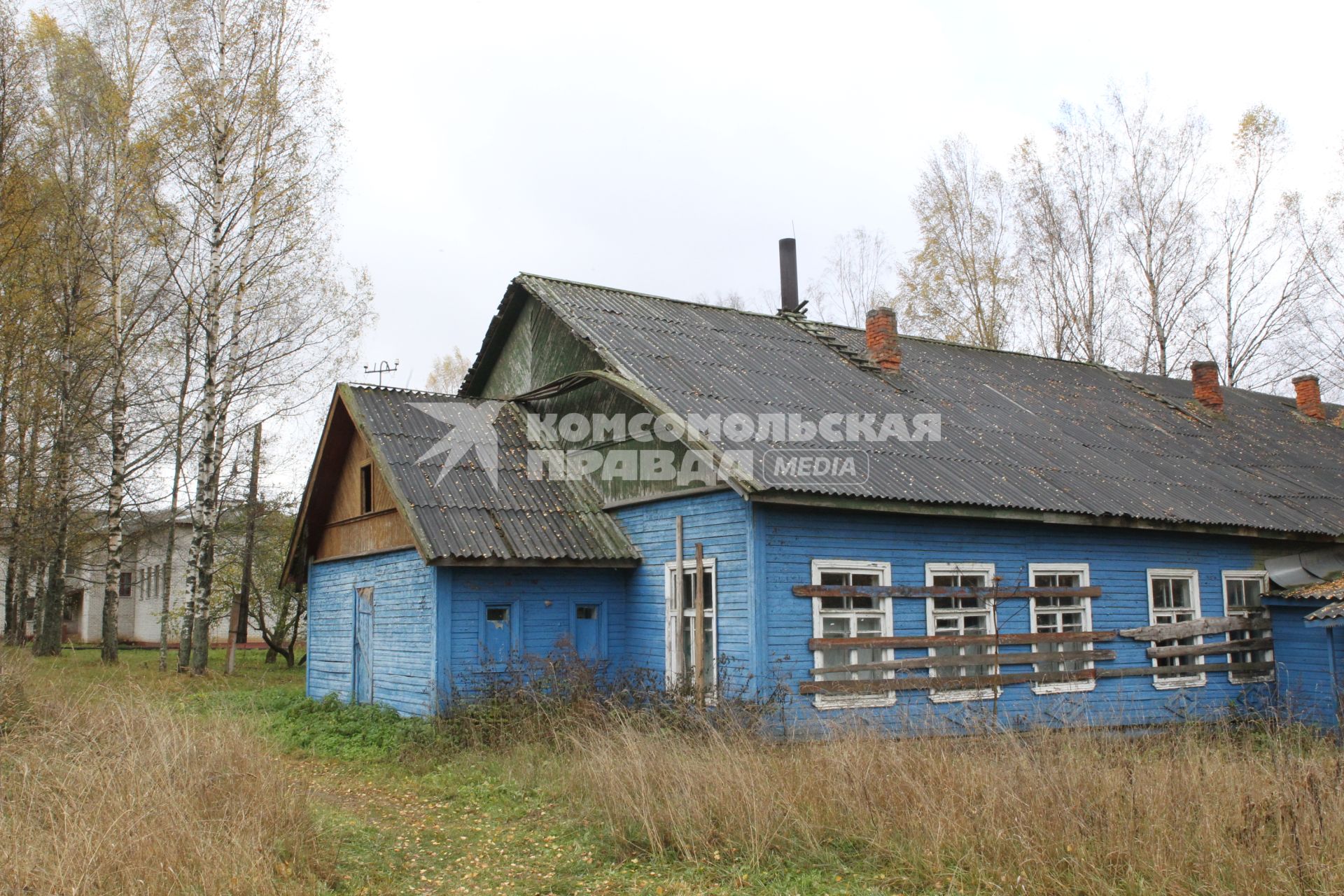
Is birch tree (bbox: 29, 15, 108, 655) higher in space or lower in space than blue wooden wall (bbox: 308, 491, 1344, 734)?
higher

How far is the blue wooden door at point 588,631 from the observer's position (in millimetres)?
13008

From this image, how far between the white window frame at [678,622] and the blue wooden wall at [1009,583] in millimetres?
861

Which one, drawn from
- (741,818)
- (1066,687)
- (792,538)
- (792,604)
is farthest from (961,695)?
(741,818)

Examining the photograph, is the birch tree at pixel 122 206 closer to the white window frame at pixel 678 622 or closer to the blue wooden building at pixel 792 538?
the blue wooden building at pixel 792 538

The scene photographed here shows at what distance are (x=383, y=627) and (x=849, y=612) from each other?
21.2 ft

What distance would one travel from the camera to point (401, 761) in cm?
1109

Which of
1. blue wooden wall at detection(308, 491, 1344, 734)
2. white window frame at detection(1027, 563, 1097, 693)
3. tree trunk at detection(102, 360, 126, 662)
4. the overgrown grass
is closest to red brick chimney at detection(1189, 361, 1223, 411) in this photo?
blue wooden wall at detection(308, 491, 1344, 734)

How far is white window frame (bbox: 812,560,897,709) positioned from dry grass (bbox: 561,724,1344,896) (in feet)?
9.18

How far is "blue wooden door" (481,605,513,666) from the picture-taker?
1243 cm

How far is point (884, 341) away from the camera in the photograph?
17.1 meters

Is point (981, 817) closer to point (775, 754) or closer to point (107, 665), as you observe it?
point (775, 754)

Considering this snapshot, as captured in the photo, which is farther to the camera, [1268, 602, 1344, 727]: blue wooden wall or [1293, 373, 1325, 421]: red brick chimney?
[1293, 373, 1325, 421]: red brick chimney

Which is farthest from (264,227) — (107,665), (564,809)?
(564,809)

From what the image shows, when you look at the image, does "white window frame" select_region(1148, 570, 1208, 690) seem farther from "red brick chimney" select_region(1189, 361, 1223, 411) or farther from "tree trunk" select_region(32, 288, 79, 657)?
"tree trunk" select_region(32, 288, 79, 657)
